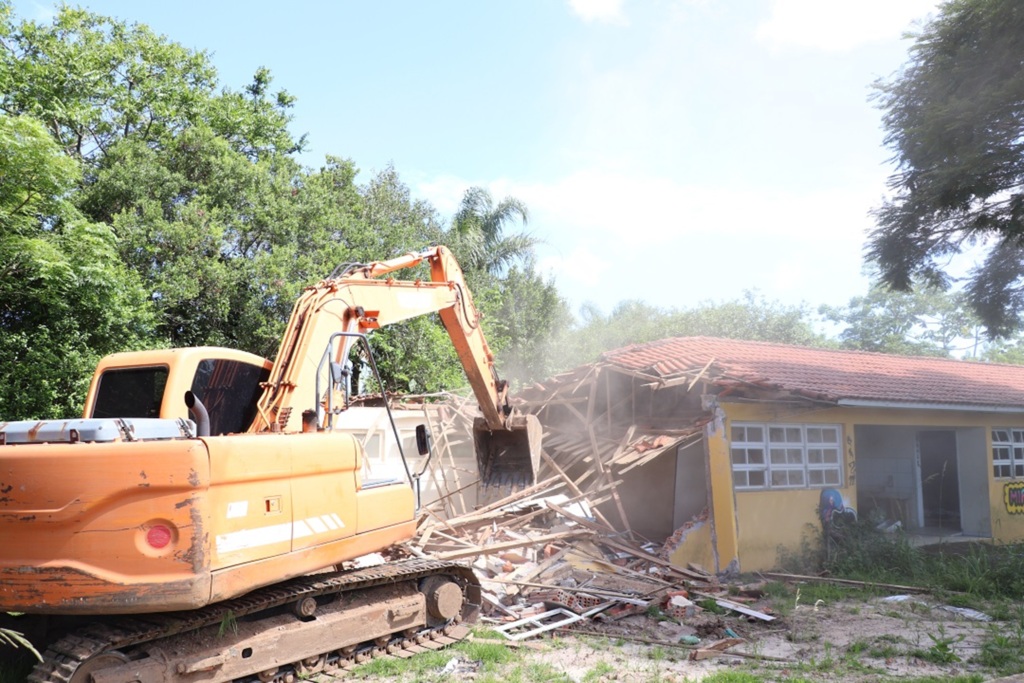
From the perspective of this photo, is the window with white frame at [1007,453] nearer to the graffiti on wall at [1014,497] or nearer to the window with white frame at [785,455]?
the graffiti on wall at [1014,497]

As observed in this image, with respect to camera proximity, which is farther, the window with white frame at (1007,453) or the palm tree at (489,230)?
the palm tree at (489,230)

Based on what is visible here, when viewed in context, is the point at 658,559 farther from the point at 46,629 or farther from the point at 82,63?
the point at 82,63

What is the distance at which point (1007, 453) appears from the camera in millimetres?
17141

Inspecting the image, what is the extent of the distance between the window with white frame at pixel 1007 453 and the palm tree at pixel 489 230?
1467 cm

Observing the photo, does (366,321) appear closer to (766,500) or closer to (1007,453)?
(766,500)

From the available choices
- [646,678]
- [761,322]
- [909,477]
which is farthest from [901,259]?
[761,322]

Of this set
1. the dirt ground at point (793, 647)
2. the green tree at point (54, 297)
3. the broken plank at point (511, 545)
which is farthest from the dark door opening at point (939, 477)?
the green tree at point (54, 297)

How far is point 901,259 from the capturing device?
54.4 ft

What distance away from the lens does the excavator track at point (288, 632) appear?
5.41 meters

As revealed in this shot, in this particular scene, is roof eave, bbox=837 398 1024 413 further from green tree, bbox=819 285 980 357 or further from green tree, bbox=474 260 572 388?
green tree, bbox=819 285 980 357

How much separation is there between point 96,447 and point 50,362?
12.2 meters

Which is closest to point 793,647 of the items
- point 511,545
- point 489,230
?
point 511,545

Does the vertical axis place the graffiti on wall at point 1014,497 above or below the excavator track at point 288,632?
below

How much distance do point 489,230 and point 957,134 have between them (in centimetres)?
1576
